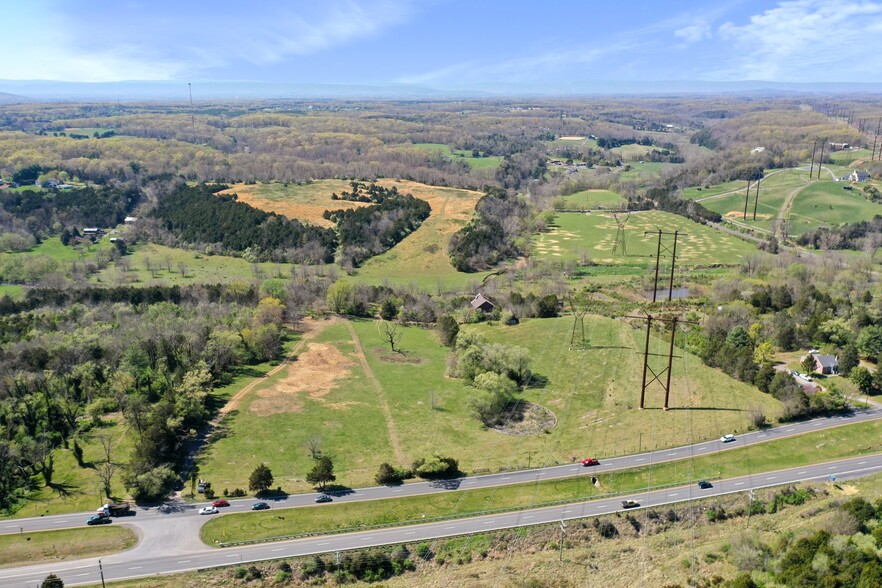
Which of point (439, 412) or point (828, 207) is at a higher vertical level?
point (828, 207)

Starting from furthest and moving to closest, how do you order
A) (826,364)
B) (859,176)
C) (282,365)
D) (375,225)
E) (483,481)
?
(859,176), (375,225), (282,365), (826,364), (483,481)

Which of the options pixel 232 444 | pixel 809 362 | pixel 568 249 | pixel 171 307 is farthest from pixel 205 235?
pixel 809 362

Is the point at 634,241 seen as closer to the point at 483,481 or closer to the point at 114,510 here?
the point at 483,481

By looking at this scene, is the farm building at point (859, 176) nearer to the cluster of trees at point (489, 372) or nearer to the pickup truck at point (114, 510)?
the cluster of trees at point (489, 372)

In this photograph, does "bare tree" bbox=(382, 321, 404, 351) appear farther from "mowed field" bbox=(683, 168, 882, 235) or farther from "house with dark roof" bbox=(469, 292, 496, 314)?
"mowed field" bbox=(683, 168, 882, 235)

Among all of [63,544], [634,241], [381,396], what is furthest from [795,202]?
[63,544]

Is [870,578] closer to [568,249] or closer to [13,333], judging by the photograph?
[13,333]
